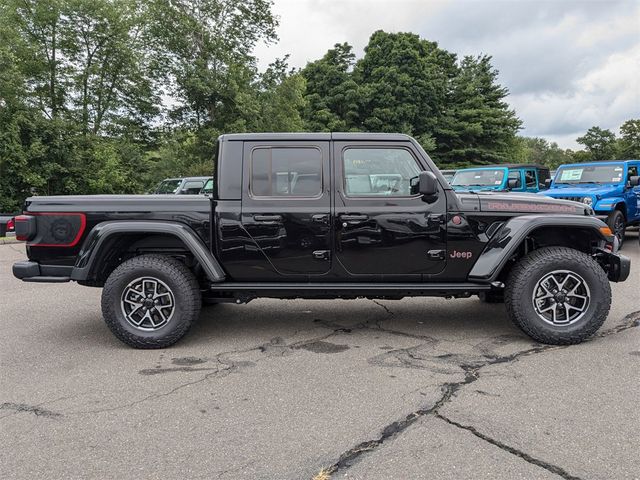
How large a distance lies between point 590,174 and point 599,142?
5108cm

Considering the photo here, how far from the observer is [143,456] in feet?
8.43

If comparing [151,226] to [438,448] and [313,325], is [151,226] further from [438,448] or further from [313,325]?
[438,448]

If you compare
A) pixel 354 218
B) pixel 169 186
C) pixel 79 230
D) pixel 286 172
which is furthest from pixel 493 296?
pixel 169 186

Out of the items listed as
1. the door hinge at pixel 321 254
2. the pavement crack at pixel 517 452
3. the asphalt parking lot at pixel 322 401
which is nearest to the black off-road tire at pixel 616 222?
the asphalt parking lot at pixel 322 401

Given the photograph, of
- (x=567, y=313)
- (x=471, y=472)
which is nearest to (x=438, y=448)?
(x=471, y=472)

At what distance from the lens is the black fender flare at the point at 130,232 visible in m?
4.17

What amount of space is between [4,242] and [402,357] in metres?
12.9

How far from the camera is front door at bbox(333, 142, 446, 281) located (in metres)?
4.29

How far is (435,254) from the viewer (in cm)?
432

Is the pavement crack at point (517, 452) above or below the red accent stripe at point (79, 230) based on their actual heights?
below

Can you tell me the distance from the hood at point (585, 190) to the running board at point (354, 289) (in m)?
6.76

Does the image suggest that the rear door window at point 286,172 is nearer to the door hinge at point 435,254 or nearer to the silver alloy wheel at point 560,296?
the door hinge at point 435,254

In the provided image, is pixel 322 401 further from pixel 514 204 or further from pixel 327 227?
pixel 514 204

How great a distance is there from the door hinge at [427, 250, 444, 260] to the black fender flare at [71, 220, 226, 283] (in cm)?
189
